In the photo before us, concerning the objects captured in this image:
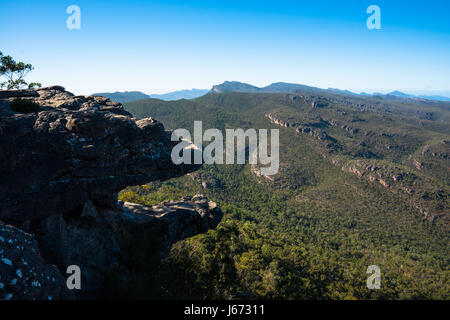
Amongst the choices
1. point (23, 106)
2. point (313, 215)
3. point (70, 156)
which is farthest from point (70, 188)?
point (313, 215)

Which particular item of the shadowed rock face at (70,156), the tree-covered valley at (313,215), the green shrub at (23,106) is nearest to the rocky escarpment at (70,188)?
the shadowed rock face at (70,156)

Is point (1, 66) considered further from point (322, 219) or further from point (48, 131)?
point (322, 219)

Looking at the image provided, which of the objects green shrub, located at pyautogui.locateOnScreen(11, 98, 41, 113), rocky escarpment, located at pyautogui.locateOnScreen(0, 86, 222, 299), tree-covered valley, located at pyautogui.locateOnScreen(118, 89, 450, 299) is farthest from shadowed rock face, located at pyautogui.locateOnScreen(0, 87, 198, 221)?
tree-covered valley, located at pyautogui.locateOnScreen(118, 89, 450, 299)

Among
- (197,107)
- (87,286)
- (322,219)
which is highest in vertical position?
(197,107)

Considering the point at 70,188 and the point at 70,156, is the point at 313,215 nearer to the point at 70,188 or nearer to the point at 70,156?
the point at 70,188

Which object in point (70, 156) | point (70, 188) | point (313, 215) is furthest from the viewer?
point (313, 215)
